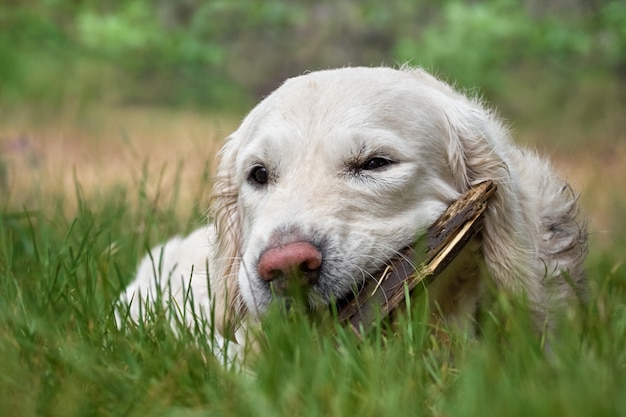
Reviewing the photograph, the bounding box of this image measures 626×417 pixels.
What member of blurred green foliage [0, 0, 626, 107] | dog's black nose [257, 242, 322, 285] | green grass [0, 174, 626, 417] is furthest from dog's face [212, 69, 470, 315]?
blurred green foliage [0, 0, 626, 107]

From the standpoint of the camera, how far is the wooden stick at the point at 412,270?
2.85 meters

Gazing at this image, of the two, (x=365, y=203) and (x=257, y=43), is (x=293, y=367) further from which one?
(x=257, y=43)

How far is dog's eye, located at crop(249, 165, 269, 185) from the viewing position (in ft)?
11.0

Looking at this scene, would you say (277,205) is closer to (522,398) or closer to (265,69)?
(522,398)

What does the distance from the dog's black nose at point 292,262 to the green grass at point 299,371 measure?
132 millimetres

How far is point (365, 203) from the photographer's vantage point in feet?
9.96

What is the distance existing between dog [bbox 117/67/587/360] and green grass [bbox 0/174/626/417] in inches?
8.2

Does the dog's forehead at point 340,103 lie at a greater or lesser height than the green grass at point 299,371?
greater

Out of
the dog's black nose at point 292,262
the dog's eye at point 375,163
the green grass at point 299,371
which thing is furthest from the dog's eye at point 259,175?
the green grass at point 299,371

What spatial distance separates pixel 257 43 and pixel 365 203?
9.67 metres

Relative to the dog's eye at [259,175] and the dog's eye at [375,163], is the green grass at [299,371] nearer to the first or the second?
the dog's eye at [375,163]

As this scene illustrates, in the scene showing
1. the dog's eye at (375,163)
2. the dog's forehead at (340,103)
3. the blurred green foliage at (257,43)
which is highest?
the dog's forehead at (340,103)

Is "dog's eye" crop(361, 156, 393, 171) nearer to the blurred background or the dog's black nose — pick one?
the dog's black nose

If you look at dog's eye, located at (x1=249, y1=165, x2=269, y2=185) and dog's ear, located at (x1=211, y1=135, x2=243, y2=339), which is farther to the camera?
dog's ear, located at (x1=211, y1=135, x2=243, y2=339)
